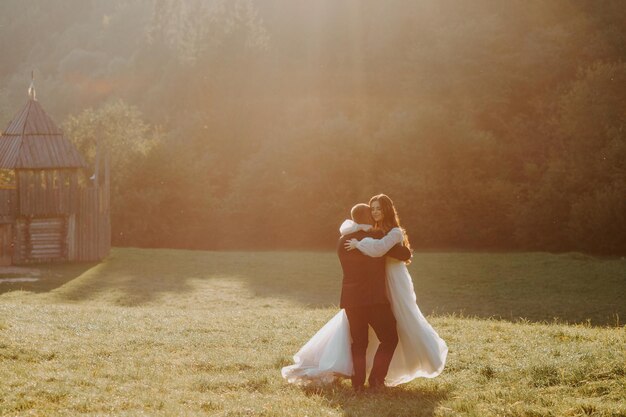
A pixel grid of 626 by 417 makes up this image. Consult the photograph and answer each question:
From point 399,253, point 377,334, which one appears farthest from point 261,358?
Answer: point 399,253

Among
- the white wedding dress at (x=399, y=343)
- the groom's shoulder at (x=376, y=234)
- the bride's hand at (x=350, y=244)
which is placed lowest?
the white wedding dress at (x=399, y=343)

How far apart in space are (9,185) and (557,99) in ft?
109

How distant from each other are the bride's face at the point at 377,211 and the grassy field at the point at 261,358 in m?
2.22

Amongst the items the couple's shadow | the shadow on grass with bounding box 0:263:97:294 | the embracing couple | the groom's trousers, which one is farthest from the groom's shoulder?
the shadow on grass with bounding box 0:263:97:294

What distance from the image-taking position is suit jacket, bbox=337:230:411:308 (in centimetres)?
894

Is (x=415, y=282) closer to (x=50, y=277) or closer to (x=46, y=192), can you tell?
(x=50, y=277)

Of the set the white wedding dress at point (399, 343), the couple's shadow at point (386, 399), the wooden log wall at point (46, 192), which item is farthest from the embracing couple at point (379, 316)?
the wooden log wall at point (46, 192)

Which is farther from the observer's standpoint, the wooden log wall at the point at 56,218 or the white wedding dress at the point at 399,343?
the wooden log wall at the point at 56,218

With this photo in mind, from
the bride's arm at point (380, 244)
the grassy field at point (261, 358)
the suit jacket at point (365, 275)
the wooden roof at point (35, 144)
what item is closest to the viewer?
the grassy field at point (261, 358)

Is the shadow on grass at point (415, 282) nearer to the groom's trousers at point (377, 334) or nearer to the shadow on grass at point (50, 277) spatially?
the shadow on grass at point (50, 277)

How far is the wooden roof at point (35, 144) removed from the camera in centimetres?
3194

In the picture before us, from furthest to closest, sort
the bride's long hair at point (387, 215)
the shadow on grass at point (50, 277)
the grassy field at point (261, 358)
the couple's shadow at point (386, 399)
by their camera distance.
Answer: the shadow on grass at point (50, 277), the bride's long hair at point (387, 215), the grassy field at point (261, 358), the couple's shadow at point (386, 399)

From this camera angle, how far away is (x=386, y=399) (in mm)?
8625

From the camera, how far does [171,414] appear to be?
792cm
